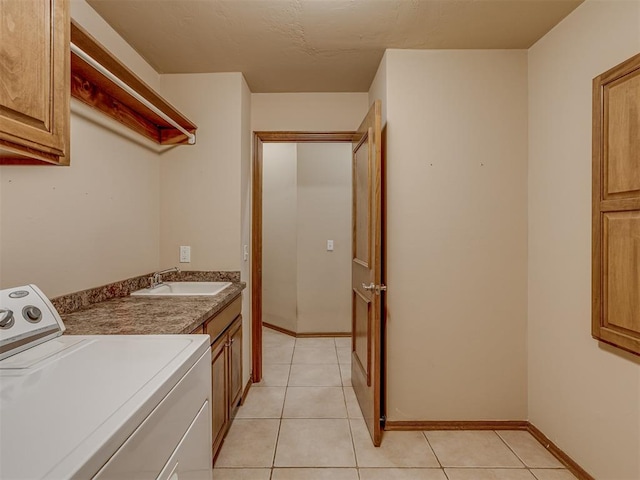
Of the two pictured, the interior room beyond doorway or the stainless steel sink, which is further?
the interior room beyond doorway

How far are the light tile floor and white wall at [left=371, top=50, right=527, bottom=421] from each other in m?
0.19

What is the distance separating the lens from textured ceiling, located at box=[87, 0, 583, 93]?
176 centimetres

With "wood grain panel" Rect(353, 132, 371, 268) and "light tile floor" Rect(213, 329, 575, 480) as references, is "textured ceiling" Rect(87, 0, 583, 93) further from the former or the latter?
"light tile floor" Rect(213, 329, 575, 480)

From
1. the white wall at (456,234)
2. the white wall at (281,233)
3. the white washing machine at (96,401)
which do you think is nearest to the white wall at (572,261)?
the white wall at (456,234)

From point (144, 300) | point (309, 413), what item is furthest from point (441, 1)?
point (309, 413)

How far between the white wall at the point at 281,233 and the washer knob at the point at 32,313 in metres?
3.08

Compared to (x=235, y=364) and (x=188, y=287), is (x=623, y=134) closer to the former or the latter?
(x=235, y=364)

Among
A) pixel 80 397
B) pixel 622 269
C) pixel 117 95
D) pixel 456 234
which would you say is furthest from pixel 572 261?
pixel 117 95

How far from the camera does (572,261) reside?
1.82 metres

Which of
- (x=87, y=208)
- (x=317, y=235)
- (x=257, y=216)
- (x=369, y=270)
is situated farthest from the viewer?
(x=317, y=235)

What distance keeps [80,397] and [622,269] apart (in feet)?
6.56

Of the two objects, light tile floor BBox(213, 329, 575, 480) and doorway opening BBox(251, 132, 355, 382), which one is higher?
doorway opening BBox(251, 132, 355, 382)

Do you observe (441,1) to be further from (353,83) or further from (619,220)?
(619,220)

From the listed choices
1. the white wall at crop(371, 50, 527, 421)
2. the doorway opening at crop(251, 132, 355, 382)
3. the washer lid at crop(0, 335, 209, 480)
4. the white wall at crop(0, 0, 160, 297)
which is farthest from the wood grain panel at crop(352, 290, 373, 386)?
the white wall at crop(0, 0, 160, 297)
